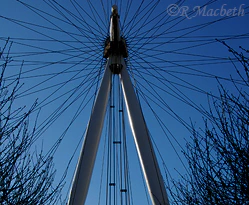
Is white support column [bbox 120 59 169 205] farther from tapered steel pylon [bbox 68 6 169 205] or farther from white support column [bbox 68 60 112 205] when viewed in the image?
white support column [bbox 68 60 112 205]

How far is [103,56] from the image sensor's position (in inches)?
486

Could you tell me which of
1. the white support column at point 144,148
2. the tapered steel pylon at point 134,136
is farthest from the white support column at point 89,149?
the white support column at point 144,148

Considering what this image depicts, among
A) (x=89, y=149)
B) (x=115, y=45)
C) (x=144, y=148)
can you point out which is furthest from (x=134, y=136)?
(x=115, y=45)

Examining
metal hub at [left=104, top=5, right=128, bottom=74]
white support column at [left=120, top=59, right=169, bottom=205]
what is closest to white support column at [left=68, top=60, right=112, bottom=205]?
white support column at [left=120, top=59, right=169, bottom=205]

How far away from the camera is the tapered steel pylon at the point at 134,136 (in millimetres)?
7961

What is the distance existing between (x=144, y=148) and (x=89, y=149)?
139 centimetres

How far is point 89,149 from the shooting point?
891 cm

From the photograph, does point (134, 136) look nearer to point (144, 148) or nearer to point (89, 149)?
point (144, 148)

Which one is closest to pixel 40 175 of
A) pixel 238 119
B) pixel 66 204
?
pixel 66 204

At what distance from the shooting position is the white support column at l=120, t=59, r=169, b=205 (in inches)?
309

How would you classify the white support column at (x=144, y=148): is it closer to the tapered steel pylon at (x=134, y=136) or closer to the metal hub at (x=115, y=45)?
the tapered steel pylon at (x=134, y=136)

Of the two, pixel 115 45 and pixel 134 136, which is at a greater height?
pixel 115 45

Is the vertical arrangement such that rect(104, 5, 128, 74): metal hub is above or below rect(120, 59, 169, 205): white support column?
above

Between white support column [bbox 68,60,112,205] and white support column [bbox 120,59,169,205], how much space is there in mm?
652
